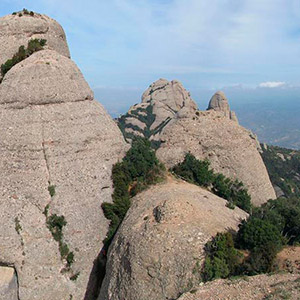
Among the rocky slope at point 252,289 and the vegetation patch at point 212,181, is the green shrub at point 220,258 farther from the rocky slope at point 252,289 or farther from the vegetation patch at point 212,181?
the vegetation patch at point 212,181

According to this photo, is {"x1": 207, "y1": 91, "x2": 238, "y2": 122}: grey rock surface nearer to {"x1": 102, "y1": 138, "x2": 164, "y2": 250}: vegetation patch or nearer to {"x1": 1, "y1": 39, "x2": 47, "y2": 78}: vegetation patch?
{"x1": 102, "y1": 138, "x2": 164, "y2": 250}: vegetation patch

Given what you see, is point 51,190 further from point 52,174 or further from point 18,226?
point 18,226

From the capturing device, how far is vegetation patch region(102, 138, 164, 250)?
2942cm

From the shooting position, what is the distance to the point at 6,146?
28.8 m

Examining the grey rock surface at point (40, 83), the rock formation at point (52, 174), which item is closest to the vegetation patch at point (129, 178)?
the rock formation at point (52, 174)

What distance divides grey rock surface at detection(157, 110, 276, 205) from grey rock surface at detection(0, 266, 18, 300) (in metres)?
19.4

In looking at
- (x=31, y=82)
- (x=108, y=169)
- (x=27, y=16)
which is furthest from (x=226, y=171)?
(x=27, y=16)

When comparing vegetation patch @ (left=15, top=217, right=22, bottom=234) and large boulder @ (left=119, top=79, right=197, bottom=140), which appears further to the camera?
large boulder @ (left=119, top=79, right=197, bottom=140)

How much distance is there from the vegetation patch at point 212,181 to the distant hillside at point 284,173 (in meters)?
23.8

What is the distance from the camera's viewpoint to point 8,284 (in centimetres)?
2497

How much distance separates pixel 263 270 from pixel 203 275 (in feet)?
11.6

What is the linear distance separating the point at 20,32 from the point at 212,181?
25.1 m

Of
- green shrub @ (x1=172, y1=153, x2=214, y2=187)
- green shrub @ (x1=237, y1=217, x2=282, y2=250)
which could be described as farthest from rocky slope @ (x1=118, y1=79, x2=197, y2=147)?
green shrub @ (x1=237, y1=217, x2=282, y2=250)

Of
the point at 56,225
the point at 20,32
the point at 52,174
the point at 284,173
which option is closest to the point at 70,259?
the point at 56,225
